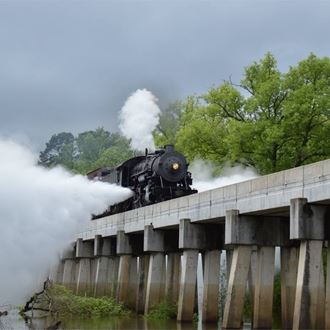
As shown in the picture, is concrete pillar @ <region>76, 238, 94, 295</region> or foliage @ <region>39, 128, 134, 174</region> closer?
concrete pillar @ <region>76, 238, 94, 295</region>

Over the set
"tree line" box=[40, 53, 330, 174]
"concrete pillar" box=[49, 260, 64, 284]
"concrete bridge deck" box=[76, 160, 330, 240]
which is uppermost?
"tree line" box=[40, 53, 330, 174]

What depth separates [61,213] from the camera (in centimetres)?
3991

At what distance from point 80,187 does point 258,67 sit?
38.7 feet

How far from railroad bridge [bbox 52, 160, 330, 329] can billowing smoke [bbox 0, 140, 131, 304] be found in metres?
2.31

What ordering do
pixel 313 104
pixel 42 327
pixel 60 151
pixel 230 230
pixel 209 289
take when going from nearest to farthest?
pixel 230 230 → pixel 42 327 → pixel 209 289 → pixel 313 104 → pixel 60 151

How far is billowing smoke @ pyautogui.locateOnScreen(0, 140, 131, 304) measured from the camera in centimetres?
3975

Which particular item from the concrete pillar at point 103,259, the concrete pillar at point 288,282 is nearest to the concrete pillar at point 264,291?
the concrete pillar at point 288,282

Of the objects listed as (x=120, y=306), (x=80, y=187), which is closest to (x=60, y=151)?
(x=80, y=187)

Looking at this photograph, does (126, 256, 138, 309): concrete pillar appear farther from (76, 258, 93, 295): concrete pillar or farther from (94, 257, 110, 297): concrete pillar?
(76, 258, 93, 295): concrete pillar

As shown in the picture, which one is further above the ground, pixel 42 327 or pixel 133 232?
pixel 133 232

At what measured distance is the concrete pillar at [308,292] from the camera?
63.4ft

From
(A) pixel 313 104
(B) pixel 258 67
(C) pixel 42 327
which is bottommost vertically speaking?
(C) pixel 42 327

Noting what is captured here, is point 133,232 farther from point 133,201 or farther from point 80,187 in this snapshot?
point 80,187

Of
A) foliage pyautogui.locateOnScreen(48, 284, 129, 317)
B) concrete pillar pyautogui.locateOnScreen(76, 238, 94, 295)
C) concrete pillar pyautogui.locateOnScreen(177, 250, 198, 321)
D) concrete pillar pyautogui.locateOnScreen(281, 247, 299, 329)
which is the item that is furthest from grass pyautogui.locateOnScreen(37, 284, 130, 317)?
concrete pillar pyautogui.locateOnScreen(281, 247, 299, 329)
